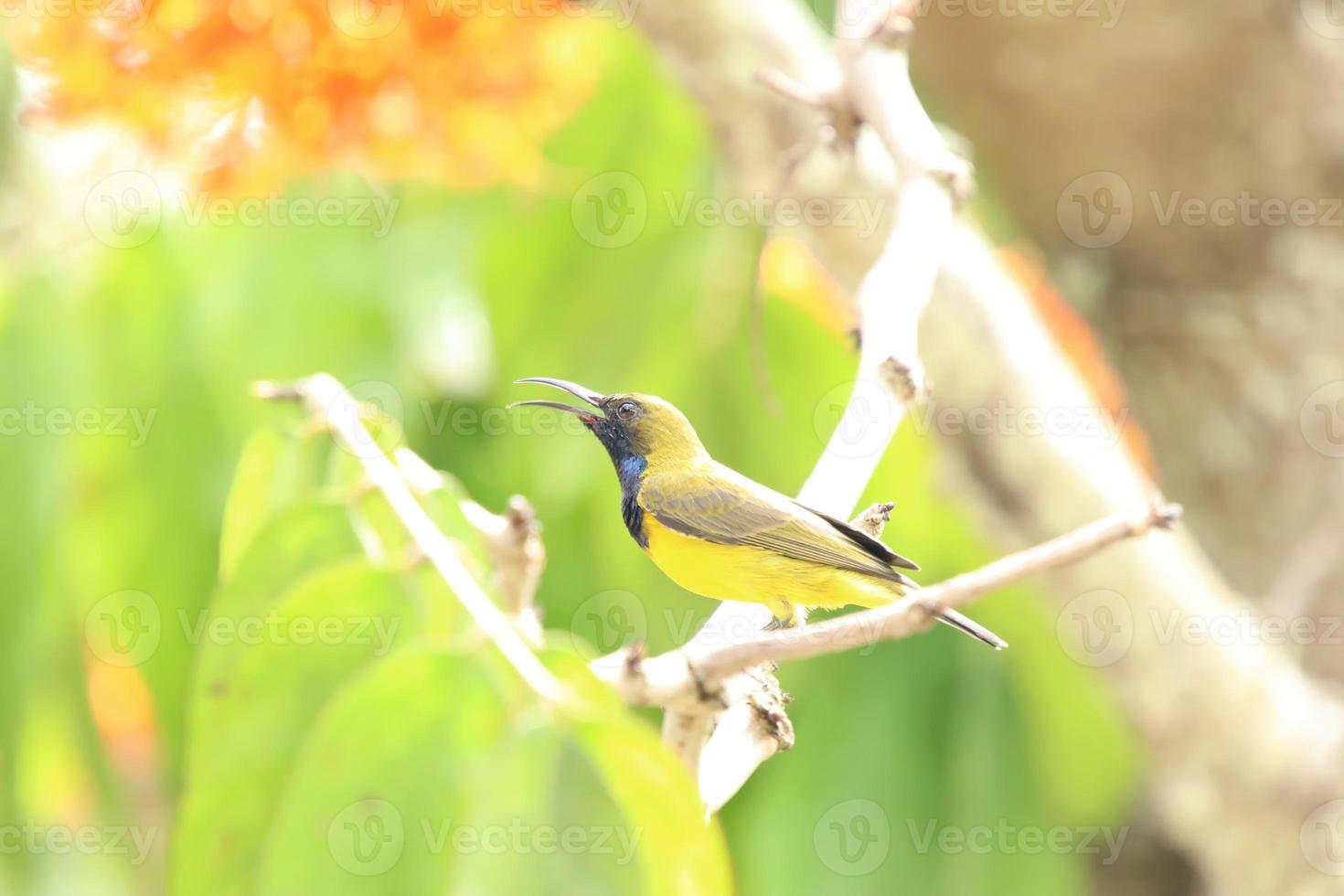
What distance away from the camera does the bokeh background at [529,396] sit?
136cm

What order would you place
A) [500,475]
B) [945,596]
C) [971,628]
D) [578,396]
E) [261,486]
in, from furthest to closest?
[500,475]
[261,486]
[578,396]
[971,628]
[945,596]

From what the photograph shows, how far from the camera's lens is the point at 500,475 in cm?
313

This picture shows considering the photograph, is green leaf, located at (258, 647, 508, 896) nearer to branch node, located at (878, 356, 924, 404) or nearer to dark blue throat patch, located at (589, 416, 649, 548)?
dark blue throat patch, located at (589, 416, 649, 548)

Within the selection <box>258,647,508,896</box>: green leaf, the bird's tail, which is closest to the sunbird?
the bird's tail

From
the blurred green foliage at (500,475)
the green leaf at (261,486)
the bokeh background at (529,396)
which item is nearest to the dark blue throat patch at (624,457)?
the bokeh background at (529,396)

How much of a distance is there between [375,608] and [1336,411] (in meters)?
3.15

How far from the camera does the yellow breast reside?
1276mm

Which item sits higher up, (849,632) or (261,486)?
(849,632)

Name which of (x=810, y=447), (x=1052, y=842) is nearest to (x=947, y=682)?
(x=1052, y=842)

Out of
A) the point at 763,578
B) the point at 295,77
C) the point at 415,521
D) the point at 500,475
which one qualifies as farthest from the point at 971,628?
the point at 500,475

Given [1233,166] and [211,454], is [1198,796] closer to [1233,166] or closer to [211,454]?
[1233,166]

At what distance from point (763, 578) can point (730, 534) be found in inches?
1.9

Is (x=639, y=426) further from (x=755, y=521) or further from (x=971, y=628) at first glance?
(x=971, y=628)

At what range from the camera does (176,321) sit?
109 inches
